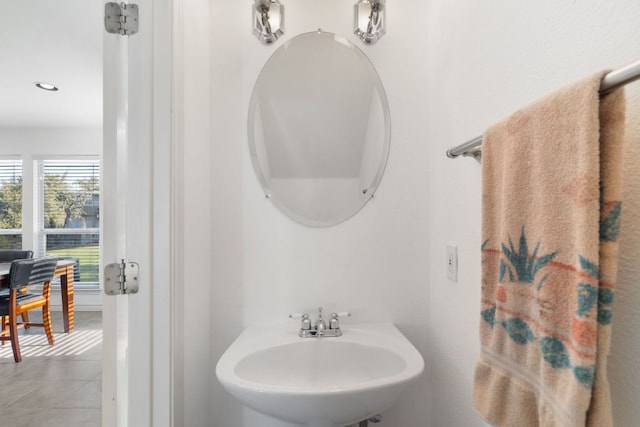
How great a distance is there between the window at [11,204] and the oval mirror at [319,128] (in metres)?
4.39

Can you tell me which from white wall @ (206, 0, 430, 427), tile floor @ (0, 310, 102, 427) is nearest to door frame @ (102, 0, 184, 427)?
white wall @ (206, 0, 430, 427)

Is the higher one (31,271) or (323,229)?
(323,229)

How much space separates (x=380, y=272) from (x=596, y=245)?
833 mm

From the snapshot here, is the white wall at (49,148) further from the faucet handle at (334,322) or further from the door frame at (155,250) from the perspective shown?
the faucet handle at (334,322)

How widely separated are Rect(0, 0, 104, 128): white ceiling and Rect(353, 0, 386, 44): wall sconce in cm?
143

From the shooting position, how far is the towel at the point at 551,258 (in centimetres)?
37

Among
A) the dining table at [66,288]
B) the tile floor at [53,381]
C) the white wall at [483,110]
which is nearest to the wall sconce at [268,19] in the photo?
the white wall at [483,110]

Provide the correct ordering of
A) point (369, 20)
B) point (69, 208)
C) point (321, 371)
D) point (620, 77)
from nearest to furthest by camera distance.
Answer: point (620, 77) → point (321, 371) → point (369, 20) → point (69, 208)

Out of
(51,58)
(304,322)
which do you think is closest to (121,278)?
(304,322)

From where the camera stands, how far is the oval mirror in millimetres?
1175

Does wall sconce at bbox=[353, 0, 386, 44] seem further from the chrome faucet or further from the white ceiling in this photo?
the white ceiling

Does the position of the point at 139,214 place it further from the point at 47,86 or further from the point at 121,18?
the point at 47,86

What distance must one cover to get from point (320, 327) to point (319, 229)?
368 mm

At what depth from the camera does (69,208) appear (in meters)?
3.79
